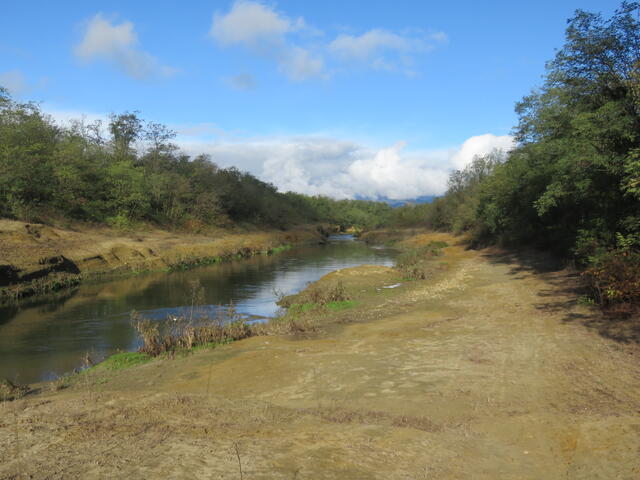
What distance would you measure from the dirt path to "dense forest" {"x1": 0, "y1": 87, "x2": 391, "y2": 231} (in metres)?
25.5

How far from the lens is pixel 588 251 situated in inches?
611

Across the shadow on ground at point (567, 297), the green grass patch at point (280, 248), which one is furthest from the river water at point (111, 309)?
the green grass patch at point (280, 248)

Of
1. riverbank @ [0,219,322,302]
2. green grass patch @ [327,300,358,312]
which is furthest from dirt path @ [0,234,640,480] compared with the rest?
riverbank @ [0,219,322,302]

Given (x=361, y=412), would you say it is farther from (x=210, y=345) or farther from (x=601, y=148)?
(x=601, y=148)

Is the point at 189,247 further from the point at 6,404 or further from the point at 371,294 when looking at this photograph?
the point at 6,404

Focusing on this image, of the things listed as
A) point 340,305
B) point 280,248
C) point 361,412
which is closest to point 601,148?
point 340,305

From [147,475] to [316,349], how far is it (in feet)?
19.4

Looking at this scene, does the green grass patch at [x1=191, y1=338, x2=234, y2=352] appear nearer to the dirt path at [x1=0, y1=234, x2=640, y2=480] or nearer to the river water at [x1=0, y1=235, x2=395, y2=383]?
the dirt path at [x1=0, y1=234, x2=640, y2=480]

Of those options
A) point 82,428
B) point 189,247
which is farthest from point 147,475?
point 189,247

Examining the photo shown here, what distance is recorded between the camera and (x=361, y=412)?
652cm

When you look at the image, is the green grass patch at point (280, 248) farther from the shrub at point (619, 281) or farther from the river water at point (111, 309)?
the shrub at point (619, 281)

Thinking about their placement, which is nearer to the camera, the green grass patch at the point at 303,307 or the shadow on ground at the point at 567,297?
the shadow on ground at the point at 567,297

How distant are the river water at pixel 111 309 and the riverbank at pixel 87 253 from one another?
5.26 feet

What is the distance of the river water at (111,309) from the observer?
38.9 ft
